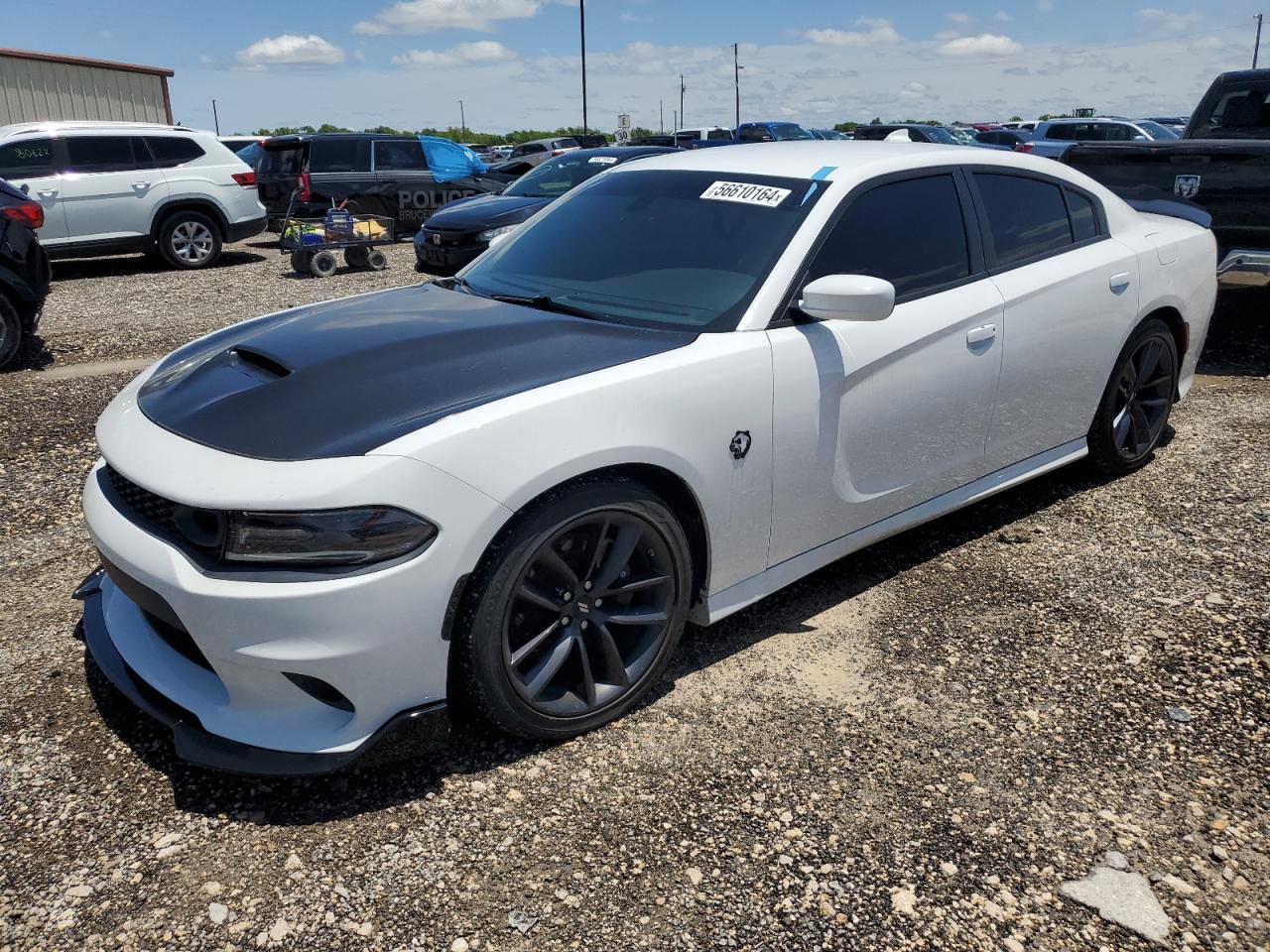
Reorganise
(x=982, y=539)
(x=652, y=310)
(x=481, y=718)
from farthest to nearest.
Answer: (x=982, y=539) < (x=652, y=310) < (x=481, y=718)

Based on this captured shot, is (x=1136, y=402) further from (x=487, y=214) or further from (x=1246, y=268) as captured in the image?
(x=487, y=214)

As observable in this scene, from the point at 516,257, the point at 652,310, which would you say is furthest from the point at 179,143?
the point at 652,310

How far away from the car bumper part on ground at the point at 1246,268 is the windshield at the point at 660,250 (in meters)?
4.58

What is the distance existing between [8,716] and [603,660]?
1824 mm

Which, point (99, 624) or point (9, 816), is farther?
point (99, 624)

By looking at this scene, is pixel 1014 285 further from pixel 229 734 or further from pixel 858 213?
pixel 229 734

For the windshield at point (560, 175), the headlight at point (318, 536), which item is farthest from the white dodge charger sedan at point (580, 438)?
the windshield at point (560, 175)

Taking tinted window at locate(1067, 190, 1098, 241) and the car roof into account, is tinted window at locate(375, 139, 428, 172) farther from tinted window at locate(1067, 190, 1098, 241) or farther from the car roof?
tinted window at locate(1067, 190, 1098, 241)

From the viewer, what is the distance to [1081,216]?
14.8 feet

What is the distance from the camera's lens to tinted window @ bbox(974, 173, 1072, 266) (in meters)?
4.05

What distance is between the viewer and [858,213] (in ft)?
11.6

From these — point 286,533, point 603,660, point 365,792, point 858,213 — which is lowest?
point 365,792

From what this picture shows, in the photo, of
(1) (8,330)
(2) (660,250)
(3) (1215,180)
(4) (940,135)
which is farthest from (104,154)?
(4) (940,135)

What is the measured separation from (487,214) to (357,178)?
4.30 meters
